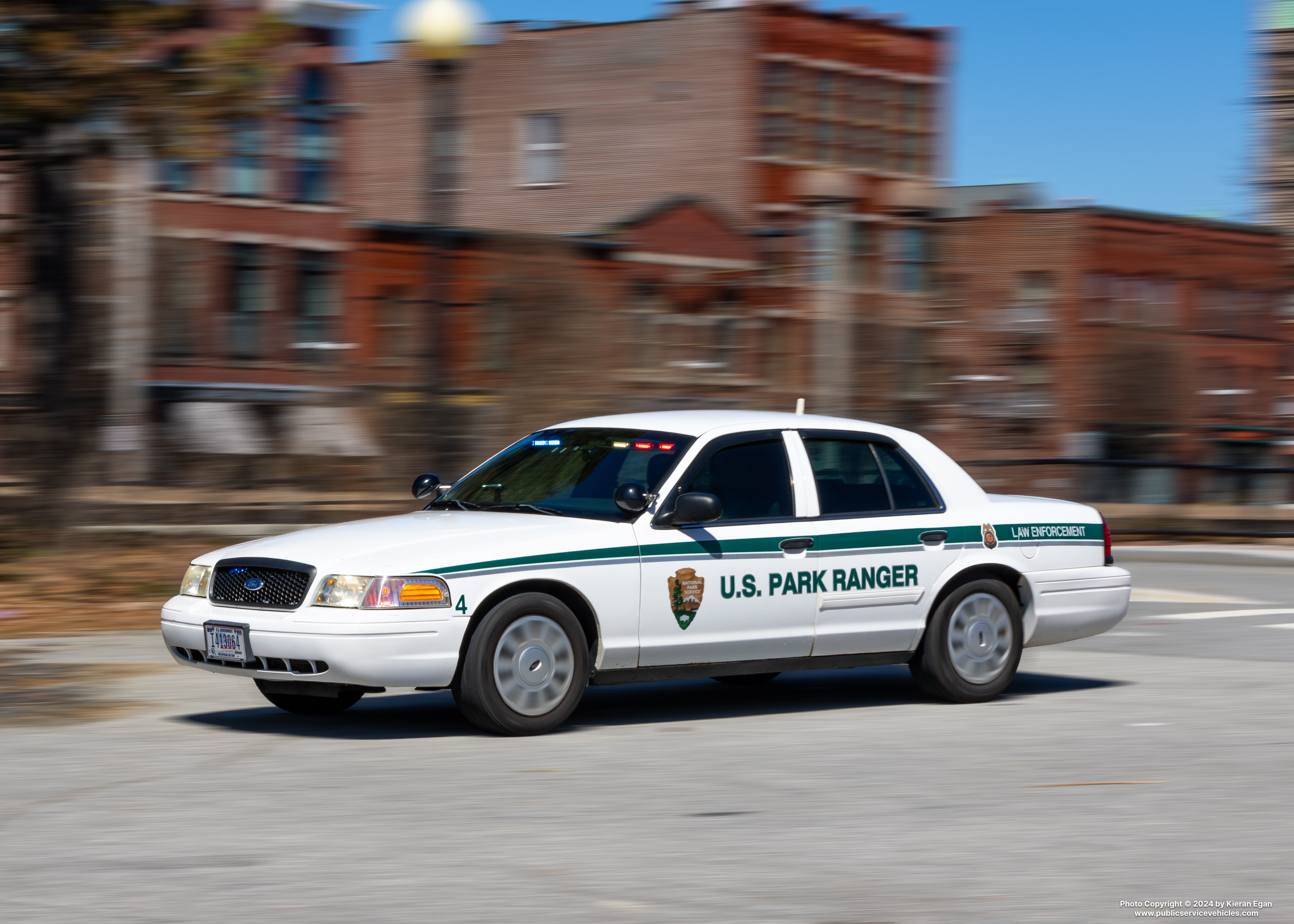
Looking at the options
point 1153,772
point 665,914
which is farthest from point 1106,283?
point 665,914

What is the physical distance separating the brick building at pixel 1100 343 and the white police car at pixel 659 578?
14.4m

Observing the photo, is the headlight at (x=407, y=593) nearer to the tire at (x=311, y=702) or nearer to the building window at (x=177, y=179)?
the tire at (x=311, y=702)

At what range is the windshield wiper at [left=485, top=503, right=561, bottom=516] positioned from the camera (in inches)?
349

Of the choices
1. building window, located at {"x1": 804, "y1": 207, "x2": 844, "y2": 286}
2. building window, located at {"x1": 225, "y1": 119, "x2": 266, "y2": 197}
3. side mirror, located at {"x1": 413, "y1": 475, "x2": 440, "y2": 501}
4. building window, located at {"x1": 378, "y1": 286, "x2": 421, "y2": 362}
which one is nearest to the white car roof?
side mirror, located at {"x1": 413, "y1": 475, "x2": 440, "y2": 501}

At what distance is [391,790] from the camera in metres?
7.14

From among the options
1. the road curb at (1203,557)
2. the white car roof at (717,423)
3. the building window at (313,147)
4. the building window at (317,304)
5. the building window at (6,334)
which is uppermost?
the building window at (313,147)

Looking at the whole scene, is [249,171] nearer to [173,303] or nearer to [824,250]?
[173,303]

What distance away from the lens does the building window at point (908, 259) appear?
2541 cm

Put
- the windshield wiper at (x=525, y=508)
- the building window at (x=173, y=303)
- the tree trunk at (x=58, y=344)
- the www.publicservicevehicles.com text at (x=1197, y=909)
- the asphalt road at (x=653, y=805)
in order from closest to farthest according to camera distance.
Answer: the www.publicservicevehicles.com text at (x=1197, y=909)
the asphalt road at (x=653, y=805)
the windshield wiper at (x=525, y=508)
the tree trunk at (x=58, y=344)
the building window at (x=173, y=303)

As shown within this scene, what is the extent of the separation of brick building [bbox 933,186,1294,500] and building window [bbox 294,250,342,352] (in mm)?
8263

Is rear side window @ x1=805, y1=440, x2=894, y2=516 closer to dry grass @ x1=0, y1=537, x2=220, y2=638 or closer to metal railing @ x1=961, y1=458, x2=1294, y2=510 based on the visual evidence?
dry grass @ x1=0, y1=537, x2=220, y2=638

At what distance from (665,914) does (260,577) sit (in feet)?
11.9

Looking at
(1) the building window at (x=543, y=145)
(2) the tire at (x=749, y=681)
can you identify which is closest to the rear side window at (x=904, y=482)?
(2) the tire at (x=749, y=681)

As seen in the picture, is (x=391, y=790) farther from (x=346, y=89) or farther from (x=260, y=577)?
(x=346, y=89)
